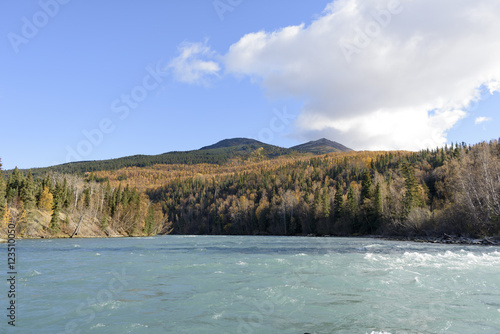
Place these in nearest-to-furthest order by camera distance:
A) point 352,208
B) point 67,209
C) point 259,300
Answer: point 259,300
point 67,209
point 352,208

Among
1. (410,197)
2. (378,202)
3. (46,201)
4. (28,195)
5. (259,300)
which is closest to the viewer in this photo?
(259,300)

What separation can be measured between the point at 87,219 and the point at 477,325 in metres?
83.8

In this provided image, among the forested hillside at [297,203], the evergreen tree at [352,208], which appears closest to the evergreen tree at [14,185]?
the forested hillside at [297,203]

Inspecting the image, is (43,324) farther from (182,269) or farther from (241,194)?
(241,194)

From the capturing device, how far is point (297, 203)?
117 m

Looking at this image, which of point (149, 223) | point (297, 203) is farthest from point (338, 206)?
point (149, 223)

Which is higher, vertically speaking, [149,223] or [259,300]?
[259,300]

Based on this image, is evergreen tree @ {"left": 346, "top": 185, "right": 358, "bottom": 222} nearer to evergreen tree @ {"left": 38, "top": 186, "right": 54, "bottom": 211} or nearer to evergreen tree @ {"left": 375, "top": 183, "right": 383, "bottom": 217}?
evergreen tree @ {"left": 375, "top": 183, "right": 383, "bottom": 217}

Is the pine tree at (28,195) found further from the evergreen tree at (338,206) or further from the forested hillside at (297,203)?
the evergreen tree at (338,206)

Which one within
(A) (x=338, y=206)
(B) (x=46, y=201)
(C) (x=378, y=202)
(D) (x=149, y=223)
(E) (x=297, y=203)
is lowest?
(D) (x=149, y=223)

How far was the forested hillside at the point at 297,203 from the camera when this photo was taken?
53.8m

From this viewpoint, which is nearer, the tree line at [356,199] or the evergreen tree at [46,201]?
the tree line at [356,199]

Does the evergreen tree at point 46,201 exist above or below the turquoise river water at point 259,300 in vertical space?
above

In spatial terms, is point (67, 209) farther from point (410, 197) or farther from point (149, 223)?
point (410, 197)
